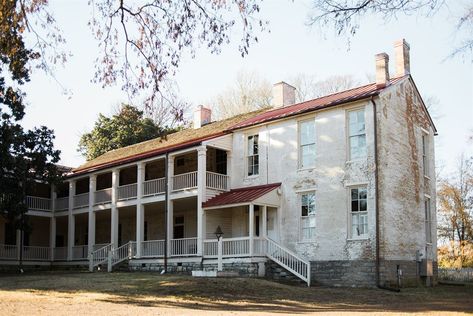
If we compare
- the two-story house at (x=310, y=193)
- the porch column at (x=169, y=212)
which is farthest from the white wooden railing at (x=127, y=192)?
the porch column at (x=169, y=212)

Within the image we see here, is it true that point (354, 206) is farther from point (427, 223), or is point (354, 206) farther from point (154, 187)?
point (154, 187)

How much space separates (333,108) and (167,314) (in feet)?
43.9

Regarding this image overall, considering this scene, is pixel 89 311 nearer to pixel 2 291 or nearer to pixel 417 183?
pixel 2 291

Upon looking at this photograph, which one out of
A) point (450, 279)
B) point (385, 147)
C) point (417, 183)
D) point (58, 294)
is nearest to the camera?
point (58, 294)

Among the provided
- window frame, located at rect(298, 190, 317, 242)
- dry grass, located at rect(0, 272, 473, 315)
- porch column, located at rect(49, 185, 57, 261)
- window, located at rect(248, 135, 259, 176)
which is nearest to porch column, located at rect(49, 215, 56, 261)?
porch column, located at rect(49, 185, 57, 261)

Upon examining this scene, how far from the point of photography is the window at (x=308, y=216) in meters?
24.3

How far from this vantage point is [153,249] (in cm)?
2861

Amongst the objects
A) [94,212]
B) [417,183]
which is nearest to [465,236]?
[417,183]

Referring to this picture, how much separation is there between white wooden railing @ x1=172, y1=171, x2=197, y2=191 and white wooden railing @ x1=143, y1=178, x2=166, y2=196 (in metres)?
0.82

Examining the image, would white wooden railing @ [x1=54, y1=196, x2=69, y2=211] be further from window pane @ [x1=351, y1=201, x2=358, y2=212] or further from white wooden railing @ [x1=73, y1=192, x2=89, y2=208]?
window pane @ [x1=351, y1=201, x2=358, y2=212]

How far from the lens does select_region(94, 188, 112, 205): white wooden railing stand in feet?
105

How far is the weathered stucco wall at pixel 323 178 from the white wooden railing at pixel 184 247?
402 centimetres

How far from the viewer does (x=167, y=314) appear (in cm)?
1310

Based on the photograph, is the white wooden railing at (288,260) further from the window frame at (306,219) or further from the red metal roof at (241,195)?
the red metal roof at (241,195)
